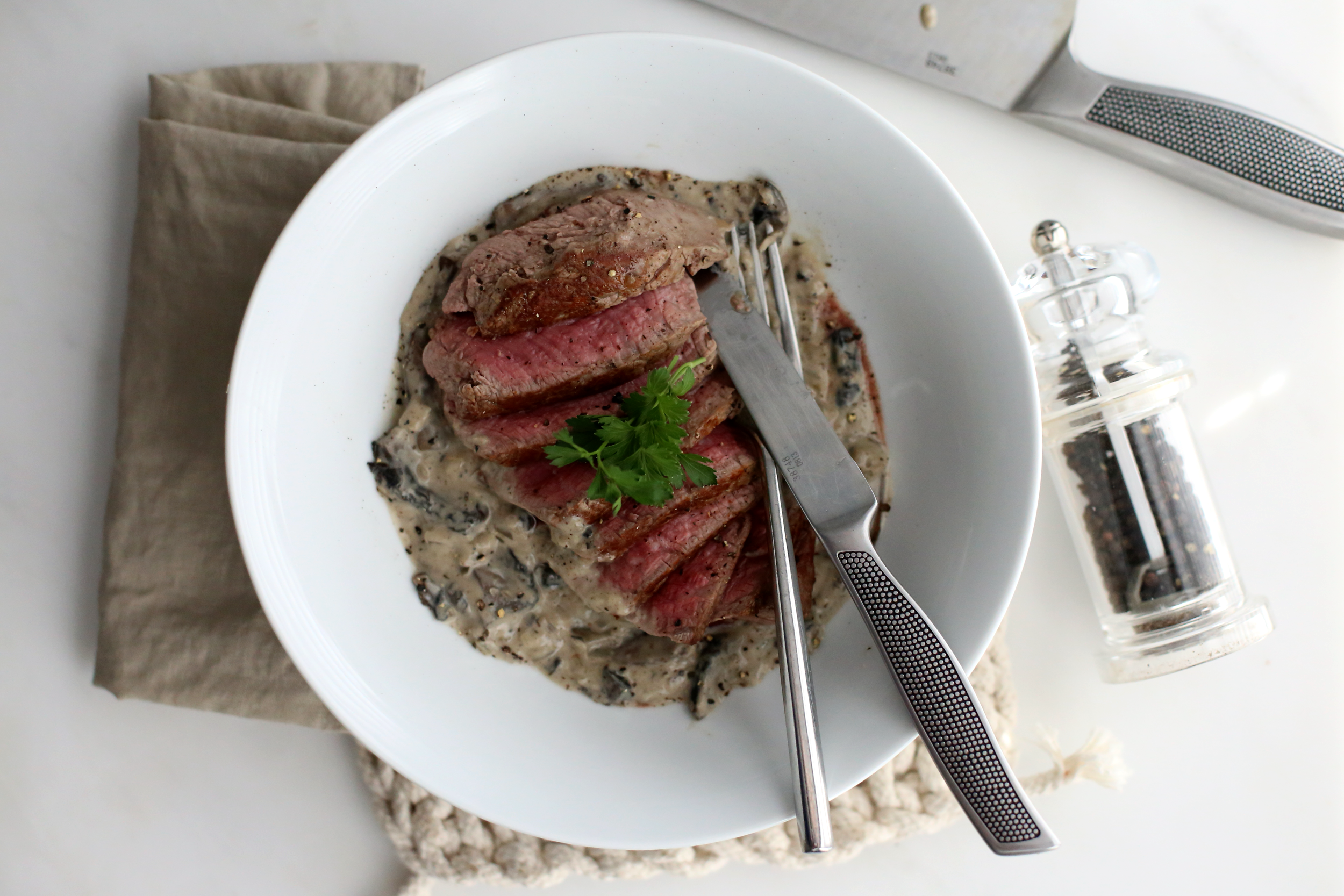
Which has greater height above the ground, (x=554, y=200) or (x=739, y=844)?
(x=554, y=200)

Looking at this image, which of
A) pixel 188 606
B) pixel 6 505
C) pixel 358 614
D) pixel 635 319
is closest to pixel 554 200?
pixel 635 319

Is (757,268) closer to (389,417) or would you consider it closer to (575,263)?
(575,263)

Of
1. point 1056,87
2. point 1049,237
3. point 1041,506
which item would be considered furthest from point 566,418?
point 1056,87

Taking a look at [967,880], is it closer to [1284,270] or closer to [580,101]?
[1284,270]

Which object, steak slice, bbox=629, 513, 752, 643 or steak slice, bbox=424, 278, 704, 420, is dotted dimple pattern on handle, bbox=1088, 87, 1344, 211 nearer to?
steak slice, bbox=424, 278, 704, 420

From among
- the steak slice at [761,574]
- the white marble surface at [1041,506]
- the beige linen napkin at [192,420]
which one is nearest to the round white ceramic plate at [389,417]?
the steak slice at [761,574]

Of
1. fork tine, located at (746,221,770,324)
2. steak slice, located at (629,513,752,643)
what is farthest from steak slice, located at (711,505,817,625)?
fork tine, located at (746,221,770,324)

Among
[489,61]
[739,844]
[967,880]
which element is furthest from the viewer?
[967,880]
